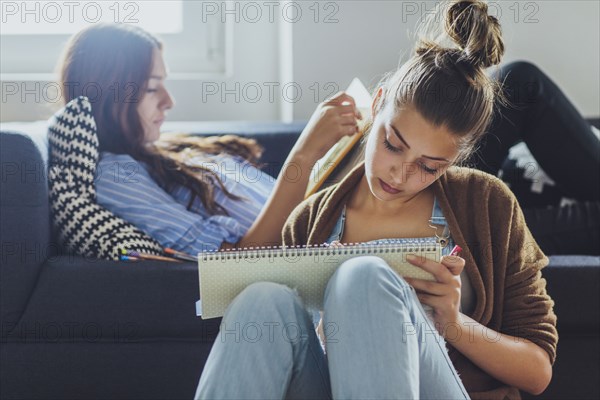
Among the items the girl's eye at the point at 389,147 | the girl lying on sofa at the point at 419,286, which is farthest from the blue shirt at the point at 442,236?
the girl's eye at the point at 389,147

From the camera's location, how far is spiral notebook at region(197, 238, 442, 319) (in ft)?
3.55

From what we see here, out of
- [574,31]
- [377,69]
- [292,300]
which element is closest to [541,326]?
[292,300]

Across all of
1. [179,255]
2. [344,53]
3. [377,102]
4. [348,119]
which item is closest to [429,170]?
[377,102]

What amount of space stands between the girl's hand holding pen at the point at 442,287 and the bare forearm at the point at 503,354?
0.03 m

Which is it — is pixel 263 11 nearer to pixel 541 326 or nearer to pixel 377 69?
pixel 377 69

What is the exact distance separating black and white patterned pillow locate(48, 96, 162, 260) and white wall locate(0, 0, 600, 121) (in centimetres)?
77

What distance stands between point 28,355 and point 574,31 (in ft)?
5.57

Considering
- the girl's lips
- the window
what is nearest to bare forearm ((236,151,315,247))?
the girl's lips

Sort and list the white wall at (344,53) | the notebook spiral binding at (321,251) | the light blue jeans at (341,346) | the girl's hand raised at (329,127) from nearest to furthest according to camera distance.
A: 1. the light blue jeans at (341,346)
2. the notebook spiral binding at (321,251)
3. the girl's hand raised at (329,127)
4. the white wall at (344,53)

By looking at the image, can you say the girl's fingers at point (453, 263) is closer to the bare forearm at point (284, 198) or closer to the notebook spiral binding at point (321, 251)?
the notebook spiral binding at point (321, 251)

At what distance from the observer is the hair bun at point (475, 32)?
1.25m

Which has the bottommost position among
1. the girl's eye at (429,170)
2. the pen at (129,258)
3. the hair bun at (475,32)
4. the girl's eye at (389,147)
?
the pen at (129,258)

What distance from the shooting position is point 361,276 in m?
1.00

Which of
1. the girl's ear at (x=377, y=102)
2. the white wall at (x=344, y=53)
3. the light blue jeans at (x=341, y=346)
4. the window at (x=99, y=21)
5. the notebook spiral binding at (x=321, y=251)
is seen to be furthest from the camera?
the window at (x=99, y=21)
